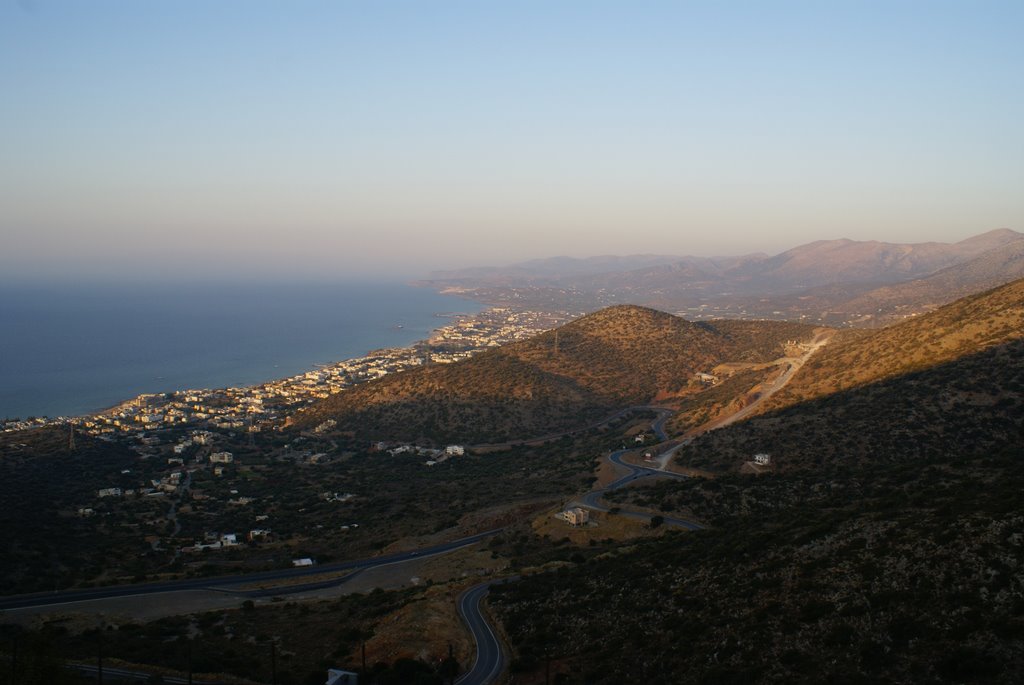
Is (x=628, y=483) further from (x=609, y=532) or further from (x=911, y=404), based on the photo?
(x=911, y=404)

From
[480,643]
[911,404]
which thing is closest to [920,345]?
[911,404]

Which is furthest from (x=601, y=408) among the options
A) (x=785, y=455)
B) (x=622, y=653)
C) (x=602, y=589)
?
(x=622, y=653)

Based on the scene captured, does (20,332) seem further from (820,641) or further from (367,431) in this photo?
(820,641)

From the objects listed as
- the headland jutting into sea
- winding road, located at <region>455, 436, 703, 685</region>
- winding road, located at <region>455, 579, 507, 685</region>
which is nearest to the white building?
winding road, located at <region>455, 436, 703, 685</region>

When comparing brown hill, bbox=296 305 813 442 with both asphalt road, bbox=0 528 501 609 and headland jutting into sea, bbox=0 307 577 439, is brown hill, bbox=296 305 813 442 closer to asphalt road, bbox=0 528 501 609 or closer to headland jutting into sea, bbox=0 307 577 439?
headland jutting into sea, bbox=0 307 577 439

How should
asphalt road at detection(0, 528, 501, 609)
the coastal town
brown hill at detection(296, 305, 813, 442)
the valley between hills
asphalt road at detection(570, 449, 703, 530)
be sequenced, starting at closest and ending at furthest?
the valley between hills → asphalt road at detection(0, 528, 501, 609) → asphalt road at detection(570, 449, 703, 530) → the coastal town → brown hill at detection(296, 305, 813, 442)

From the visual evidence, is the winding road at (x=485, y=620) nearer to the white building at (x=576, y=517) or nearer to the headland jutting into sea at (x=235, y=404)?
the white building at (x=576, y=517)
